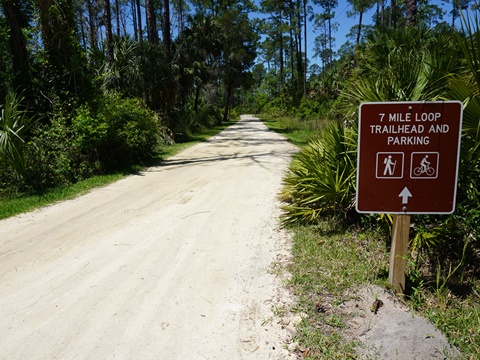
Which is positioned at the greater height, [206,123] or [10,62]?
[10,62]

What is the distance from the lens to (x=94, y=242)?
4.64m

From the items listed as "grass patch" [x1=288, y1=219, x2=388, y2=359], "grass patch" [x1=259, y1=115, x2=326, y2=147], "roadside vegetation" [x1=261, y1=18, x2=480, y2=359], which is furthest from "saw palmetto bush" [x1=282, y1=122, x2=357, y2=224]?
"grass patch" [x1=259, y1=115, x2=326, y2=147]

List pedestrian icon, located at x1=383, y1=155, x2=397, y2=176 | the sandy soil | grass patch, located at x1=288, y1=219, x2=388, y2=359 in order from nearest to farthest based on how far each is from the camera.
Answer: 1. the sandy soil
2. grass patch, located at x1=288, y1=219, x2=388, y2=359
3. pedestrian icon, located at x1=383, y1=155, x2=397, y2=176

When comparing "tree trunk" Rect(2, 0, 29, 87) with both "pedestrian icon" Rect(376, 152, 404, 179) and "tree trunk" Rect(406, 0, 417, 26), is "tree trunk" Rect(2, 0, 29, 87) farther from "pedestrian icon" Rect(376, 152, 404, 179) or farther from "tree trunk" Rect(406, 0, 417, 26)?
"tree trunk" Rect(406, 0, 417, 26)

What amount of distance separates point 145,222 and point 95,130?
4.75 metres


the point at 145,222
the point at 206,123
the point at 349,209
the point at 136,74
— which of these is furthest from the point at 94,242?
the point at 206,123

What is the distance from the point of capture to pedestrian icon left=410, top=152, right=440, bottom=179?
2729 millimetres

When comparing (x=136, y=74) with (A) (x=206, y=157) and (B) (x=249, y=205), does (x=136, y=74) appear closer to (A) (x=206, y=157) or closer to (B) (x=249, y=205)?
(A) (x=206, y=157)

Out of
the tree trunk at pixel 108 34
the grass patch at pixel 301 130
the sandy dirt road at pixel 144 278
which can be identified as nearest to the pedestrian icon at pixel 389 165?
the sandy dirt road at pixel 144 278

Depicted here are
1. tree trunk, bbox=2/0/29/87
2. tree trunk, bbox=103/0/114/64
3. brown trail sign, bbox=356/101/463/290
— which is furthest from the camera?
tree trunk, bbox=103/0/114/64

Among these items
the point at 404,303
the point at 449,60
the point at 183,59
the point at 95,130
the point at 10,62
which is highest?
the point at 183,59

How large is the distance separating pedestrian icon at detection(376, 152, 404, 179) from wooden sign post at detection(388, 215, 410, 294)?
0.37 metres

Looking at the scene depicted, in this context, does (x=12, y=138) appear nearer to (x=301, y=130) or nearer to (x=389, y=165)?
(x=389, y=165)

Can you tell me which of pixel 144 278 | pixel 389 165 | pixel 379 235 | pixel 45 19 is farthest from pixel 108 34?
pixel 389 165
